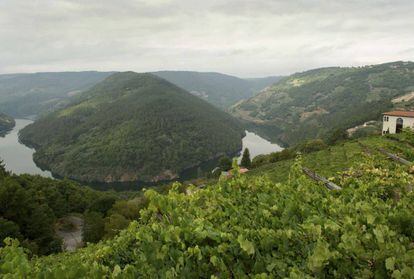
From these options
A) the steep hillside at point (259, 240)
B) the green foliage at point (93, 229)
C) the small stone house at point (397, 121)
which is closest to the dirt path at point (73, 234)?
the green foliage at point (93, 229)

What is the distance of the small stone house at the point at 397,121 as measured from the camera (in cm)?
6669

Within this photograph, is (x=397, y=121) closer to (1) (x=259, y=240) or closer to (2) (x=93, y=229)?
(2) (x=93, y=229)

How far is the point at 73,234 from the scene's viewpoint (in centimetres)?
6094

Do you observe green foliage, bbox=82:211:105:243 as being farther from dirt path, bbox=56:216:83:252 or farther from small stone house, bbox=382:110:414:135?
small stone house, bbox=382:110:414:135

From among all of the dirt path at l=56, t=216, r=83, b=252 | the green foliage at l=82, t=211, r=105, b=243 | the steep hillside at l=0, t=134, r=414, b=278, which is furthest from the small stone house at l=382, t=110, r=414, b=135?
the steep hillside at l=0, t=134, r=414, b=278

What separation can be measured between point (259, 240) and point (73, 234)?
6213cm

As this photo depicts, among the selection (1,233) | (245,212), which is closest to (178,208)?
(245,212)

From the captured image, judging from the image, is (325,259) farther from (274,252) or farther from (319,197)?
(319,197)

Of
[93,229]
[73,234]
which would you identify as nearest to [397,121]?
[93,229]

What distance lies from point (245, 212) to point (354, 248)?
3.71 m

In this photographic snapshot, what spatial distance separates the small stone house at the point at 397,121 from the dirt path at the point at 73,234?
6450 cm

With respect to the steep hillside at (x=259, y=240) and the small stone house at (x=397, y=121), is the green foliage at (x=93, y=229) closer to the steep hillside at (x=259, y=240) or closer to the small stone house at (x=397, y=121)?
the steep hillside at (x=259, y=240)

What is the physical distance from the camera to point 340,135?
97062mm

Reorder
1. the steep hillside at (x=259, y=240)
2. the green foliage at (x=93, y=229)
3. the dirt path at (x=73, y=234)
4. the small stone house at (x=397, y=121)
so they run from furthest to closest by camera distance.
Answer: the small stone house at (x=397, y=121), the dirt path at (x=73, y=234), the green foliage at (x=93, y=229), the steep hillside at (x=259, y=240)
